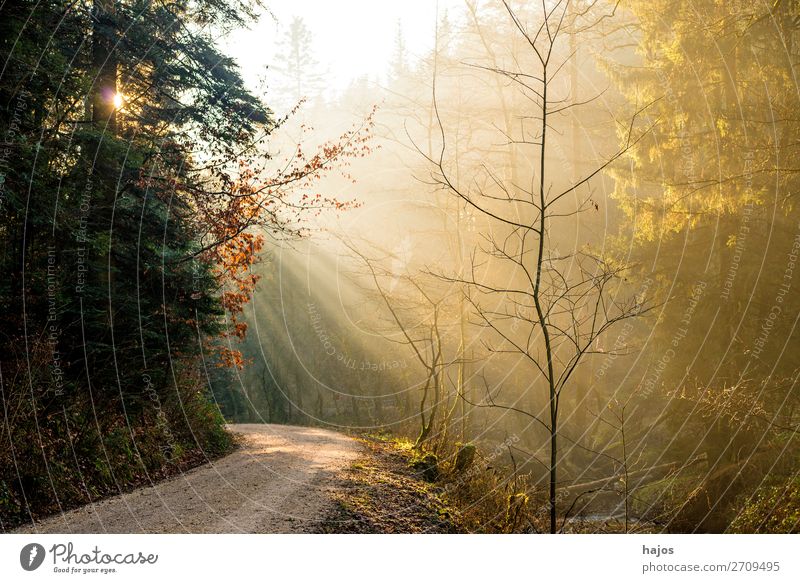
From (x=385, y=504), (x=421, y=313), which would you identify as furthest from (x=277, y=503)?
(x=421, y=313)

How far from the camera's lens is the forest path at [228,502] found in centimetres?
642

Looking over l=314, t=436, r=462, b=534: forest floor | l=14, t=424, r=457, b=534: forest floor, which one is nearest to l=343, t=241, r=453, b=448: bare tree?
l=14, t=424, r=457, b=534: forest floor

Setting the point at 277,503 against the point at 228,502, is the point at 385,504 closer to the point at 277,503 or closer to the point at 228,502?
the point at 277,503

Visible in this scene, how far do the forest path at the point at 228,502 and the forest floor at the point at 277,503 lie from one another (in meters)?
0.01

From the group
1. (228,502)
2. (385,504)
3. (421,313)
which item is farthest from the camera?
(421,313)

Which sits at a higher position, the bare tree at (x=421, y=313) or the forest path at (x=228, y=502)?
the bare tree at (x=421, y=313)

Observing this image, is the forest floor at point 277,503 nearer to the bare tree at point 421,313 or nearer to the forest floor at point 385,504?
the forest floor at point 385,504

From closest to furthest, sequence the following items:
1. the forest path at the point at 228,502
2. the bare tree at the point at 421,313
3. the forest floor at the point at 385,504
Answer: the forest path at the point at 228,502 < the forest floor at the point at 385,504 < the bare tree at the point at 421,313

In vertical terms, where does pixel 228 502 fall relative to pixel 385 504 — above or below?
above

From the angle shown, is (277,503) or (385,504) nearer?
(277,503)

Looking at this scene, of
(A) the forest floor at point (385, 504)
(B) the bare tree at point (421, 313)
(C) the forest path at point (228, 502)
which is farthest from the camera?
(B) the bare tree at point (421, 313)

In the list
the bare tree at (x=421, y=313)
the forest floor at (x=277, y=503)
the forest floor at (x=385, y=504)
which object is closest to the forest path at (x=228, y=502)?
the forest floor at (x=277, y=503)

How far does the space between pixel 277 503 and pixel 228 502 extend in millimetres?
808

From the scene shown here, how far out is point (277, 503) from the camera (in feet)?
23.7
